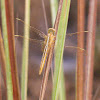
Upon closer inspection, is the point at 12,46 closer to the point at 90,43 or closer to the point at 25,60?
the point at 25,60

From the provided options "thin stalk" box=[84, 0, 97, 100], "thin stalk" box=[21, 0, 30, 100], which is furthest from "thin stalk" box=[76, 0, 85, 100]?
"thin stalk" box=[21, 0, 30, 100]

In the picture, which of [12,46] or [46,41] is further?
[46,41]

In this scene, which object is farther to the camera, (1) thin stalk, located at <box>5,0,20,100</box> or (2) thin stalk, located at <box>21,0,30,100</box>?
(2) thin stalk, located at <box>21,0,30,100</box>

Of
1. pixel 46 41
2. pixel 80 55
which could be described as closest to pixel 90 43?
pixel 80 55

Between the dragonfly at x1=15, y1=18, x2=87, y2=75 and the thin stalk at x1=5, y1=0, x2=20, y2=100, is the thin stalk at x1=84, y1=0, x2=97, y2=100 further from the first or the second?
the thin stalk at x1=5, y1=0, x2=20, y2=100

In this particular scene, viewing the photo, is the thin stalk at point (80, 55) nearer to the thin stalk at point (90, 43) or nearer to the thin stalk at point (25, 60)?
the thin stalk at point (90, 43)

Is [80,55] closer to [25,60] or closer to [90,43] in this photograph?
[90,43]

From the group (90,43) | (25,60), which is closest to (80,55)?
(90,43)

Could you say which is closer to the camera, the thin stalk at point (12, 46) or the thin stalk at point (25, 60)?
the thin stalk at point (12, 46)

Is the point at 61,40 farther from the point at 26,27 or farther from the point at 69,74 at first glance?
the point at 69,74

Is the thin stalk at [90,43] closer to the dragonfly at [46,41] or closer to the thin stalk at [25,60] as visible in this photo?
the dragonfly at [46,41]

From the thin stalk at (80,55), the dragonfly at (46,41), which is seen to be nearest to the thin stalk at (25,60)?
the dragonfly at (46,41)

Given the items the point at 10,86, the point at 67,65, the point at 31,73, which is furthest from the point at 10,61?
the point at 67,65
